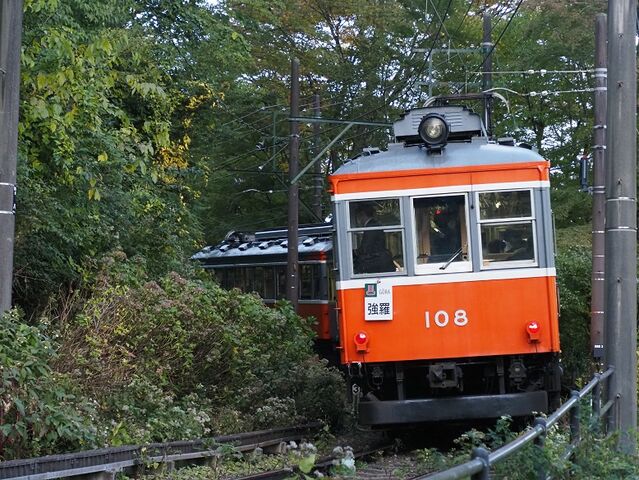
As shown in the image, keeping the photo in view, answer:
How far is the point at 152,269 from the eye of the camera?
18.5 meters

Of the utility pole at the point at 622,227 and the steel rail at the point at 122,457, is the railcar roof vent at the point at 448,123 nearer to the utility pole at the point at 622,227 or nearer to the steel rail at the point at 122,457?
the utility pole at the point at 622,227

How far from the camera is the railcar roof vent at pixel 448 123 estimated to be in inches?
503

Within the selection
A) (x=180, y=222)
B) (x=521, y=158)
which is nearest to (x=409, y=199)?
(x=521, y=158)

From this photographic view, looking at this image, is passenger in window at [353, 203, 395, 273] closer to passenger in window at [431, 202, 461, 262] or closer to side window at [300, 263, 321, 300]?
passenger in window at [431, 202, 461, 262]

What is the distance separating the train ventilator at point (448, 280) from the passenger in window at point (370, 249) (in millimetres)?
11

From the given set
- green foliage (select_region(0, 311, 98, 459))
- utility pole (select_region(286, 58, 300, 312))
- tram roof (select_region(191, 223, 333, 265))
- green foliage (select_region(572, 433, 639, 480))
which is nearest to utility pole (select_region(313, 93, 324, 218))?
tram roof (select_region(191, 223, 333, 265))

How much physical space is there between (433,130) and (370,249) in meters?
1.57

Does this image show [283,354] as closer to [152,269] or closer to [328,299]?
[152,269]

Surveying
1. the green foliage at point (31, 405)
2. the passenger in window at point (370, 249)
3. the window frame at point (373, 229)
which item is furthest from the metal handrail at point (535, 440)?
the green foliage at point (31, 405)

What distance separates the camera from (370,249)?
1205 centimetres

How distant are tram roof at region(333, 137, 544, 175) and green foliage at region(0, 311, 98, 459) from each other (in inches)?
161

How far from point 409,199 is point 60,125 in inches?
162

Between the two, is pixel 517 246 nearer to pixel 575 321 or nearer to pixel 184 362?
pixel 184 362

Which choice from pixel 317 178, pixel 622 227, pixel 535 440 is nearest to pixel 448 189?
pixel 622 227
